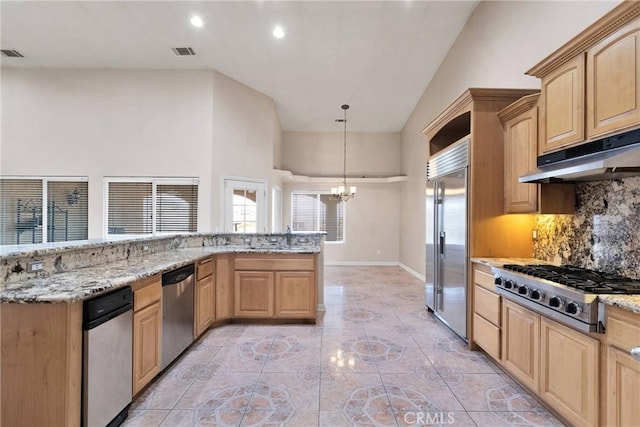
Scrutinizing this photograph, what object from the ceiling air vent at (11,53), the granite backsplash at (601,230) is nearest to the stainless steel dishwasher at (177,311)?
the granite backsplash at (601,230)

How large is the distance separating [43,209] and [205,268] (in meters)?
4.31

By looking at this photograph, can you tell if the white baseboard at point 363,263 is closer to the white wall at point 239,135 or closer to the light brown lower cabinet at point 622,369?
the white wall at point 239,135

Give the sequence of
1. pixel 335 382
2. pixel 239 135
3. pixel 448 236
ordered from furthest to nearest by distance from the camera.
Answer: pixel 239 135 → pixel 448 236 → pixel 335 382

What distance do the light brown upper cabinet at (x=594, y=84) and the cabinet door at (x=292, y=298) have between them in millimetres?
2848

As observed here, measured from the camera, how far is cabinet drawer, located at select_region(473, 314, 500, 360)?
2.58 metres

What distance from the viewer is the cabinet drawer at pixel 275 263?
3695mm

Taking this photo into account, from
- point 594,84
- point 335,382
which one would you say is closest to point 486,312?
point 335,382

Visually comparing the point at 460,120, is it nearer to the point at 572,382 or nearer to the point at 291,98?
the point at 572,382

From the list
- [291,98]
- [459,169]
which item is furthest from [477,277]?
[291,98]

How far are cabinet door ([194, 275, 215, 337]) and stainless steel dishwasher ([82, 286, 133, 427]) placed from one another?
44.5 inches

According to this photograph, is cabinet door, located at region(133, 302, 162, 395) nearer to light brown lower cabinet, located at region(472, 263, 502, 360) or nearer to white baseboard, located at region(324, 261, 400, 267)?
light brown lower cabinet, located at region(472, 263, 502, 360)

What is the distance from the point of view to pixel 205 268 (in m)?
3.37

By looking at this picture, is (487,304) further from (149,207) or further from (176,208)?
(149,207)

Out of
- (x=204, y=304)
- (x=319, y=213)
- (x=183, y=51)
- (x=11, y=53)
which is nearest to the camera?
(x=204, y=304)
